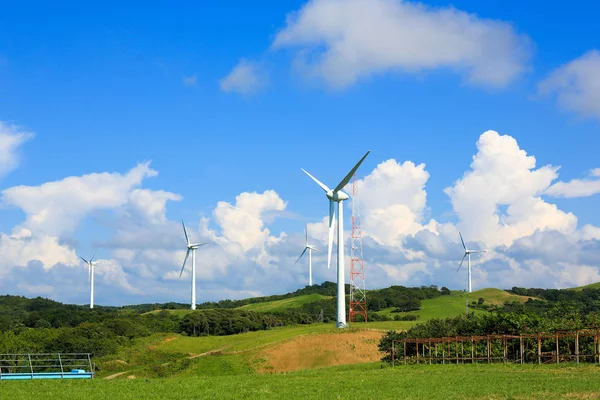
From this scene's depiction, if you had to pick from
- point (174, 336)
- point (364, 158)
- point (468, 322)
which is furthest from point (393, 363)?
point (174, 336)

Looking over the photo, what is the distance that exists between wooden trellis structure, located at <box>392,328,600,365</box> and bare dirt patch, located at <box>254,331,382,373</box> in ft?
38.3

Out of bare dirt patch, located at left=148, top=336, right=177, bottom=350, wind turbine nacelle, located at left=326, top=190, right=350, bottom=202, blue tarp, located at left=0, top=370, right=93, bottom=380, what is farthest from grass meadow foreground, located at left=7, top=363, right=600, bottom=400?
bare dirt patch, located at left=148, top=336, right=177, bottom=350

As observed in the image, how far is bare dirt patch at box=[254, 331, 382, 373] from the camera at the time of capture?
96050 millimetres

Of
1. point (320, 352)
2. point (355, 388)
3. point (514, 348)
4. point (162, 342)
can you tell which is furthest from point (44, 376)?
point (162, 342)

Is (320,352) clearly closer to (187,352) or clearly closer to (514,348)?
(187,352)

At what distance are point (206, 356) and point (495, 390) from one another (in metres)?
63.9

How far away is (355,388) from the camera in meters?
44.5

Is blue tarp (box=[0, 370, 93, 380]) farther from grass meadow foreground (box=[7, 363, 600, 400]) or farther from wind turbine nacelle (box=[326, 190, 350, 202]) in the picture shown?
wind turbine nacelle (box=[326, 190, 350, 202])

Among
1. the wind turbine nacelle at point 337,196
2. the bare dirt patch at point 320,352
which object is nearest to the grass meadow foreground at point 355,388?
the bare dirt patch at point 320,352

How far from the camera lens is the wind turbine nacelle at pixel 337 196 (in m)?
106

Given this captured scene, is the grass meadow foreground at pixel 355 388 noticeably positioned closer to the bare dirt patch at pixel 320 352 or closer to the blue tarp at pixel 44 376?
the blue tarp at pixel 44 376

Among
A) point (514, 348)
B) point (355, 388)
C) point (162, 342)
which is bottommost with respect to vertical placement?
point (162, 342)

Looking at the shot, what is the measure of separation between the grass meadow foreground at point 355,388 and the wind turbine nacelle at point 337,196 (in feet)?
172

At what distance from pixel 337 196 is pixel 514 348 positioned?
38.9m
